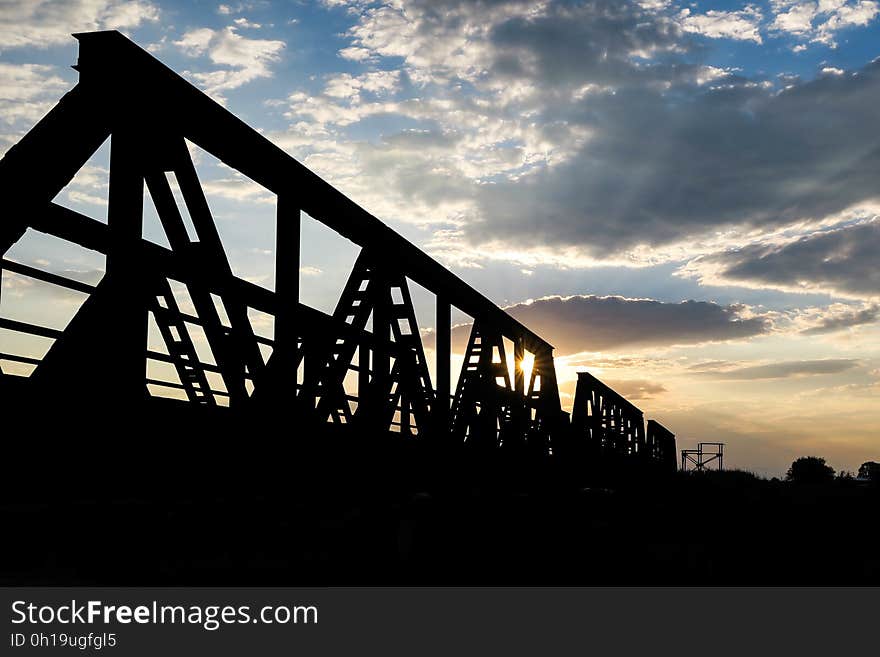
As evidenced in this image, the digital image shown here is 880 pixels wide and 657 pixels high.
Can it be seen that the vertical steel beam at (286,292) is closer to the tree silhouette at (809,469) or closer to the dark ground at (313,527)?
the dark ground at (313,527)

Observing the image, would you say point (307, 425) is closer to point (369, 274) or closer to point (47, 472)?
point (369, 274)

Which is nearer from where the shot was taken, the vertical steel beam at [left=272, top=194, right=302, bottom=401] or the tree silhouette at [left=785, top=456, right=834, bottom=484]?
the vertical steel beam at [left=272, top=194, right=302, bottom=401]

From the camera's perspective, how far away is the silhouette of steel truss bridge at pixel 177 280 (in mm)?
7184

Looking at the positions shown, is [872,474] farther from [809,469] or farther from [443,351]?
[443,351]

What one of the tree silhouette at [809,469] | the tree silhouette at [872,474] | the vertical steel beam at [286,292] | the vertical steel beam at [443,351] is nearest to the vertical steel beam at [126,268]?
the vertical steel beam at [286,292]

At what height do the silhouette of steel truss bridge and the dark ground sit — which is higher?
the silhouette of steel truss bridge

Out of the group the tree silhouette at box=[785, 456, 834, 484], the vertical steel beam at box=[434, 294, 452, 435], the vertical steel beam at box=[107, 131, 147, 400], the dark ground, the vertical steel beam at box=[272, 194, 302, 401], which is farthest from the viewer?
the tree silhouette at box=[785, 456, 834, 484]

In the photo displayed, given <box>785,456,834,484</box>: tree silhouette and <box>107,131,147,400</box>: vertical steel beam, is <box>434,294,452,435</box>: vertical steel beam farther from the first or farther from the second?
<box>785,456,834,484</box>: tree silhouette

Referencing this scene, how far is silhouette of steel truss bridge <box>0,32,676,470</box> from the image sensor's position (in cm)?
718

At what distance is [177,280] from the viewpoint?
840 cm

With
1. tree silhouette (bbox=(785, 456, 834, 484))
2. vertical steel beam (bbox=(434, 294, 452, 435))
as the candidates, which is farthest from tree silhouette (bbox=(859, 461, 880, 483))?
vertical steel beam (bbox=(434, 294, 452, 435))

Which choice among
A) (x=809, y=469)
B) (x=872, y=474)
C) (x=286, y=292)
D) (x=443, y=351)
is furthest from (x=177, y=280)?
(x=809, y=469)

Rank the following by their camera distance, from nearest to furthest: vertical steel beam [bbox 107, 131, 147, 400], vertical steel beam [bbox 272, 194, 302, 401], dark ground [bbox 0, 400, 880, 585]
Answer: dark ground [bbox 0, 400, 880, 585] → vertical steel beam [bbox 107, 131, 147, 400] → vertical steel beam [bbox 272, 194, 302, 401]

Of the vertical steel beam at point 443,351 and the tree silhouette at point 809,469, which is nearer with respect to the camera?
the vertical steel beam at point 443,351
